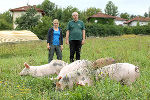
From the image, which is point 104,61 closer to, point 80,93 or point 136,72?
point 136,72

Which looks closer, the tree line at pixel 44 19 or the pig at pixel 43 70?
→ the pig at pixel 43 70

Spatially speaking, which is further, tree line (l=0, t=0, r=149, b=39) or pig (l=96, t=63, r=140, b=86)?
tree line (l=0, t=0, r=149, b=39)

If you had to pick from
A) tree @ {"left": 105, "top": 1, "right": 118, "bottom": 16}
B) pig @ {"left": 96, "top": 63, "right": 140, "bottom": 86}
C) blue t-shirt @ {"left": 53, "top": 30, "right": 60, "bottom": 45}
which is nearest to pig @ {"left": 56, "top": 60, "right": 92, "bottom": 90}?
pig @ {"left": 96, "top": 63, "right": 140, "bottom": 86}

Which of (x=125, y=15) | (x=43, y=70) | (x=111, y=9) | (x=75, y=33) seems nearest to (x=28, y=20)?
(x=75, y=33)

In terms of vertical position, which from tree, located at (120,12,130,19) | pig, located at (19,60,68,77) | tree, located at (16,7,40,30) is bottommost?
pig, located at (19,60,68,77)

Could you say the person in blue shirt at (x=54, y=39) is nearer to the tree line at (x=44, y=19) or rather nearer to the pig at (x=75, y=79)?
the pig at (x=75, y=79)

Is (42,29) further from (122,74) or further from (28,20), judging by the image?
(122,74)

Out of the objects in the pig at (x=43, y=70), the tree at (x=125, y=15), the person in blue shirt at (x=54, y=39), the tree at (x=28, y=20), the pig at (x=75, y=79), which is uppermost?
the tree at (x=125, y=15)

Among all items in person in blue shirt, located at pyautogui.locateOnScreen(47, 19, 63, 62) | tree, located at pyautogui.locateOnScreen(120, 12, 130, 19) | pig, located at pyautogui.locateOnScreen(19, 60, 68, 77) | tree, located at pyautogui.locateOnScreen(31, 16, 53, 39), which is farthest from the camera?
tree, located at pyautogui.locateOnScreen(120, 12, 130, 19)

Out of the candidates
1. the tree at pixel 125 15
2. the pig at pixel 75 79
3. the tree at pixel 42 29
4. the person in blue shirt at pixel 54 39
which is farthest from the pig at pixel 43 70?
the tree at pixel 125 15

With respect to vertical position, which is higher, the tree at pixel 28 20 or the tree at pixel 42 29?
the tree at pixel 28 20

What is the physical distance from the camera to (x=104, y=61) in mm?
6188

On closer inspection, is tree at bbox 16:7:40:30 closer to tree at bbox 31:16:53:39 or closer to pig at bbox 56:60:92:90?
tree at bbox 31:16:53:39

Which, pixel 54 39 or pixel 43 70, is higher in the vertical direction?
pixel 54 39
